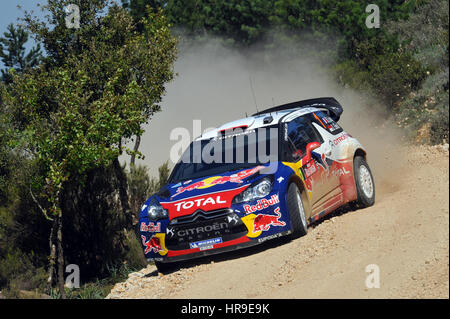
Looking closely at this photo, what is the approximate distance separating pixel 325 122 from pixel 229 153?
199 cm

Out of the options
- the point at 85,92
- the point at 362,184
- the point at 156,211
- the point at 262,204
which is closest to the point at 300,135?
the point at 362,184

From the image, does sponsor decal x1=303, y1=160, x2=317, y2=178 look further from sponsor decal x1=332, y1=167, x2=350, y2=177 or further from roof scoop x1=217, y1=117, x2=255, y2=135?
roof scoop x1=217, y1=117, x2=255, y2=135

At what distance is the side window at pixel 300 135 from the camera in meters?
10.0

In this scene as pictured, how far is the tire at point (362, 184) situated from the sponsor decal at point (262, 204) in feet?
7.24

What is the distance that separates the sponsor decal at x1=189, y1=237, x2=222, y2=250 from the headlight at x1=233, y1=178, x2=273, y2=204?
0.56 meters

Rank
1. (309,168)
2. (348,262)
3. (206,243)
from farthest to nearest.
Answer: (309,168), (206,243), (348,262)

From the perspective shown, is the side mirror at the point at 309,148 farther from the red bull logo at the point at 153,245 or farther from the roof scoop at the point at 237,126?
the red bull logo at the point at 153,245

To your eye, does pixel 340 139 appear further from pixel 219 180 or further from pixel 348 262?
pixel 348 262

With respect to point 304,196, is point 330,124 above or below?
above

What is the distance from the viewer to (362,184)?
35.7 ft

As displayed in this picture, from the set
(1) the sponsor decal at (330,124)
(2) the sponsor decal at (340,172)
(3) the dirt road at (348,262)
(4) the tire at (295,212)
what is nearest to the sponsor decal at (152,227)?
(3) the dirt road at (348,262)

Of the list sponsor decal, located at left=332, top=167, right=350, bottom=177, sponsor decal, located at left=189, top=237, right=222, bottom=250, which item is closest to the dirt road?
sponsor decal, located at left=189, top=237, right=222, bottom=250

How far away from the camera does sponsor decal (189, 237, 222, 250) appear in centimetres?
905
